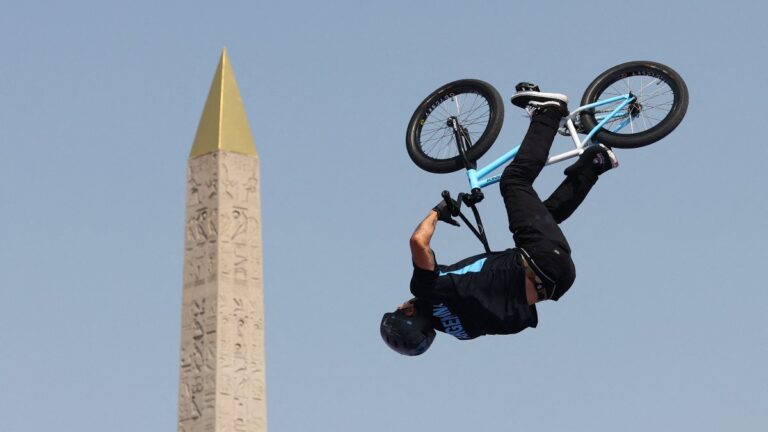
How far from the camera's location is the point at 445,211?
26.3 m

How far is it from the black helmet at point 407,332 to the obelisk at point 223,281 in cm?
124

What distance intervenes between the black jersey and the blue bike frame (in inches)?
37.3

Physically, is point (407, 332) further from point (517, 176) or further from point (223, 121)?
point (223, 121)

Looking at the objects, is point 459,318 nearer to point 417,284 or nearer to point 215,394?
point 417,284

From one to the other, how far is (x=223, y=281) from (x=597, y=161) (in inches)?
138

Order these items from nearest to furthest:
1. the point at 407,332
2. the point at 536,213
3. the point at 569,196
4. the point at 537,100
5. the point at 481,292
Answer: the point at 481,292 < the point at 536,213 < the point at 407,332 < the point at 537,100 < the point at 569,196

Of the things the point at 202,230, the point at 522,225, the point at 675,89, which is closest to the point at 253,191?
the point at 202,230

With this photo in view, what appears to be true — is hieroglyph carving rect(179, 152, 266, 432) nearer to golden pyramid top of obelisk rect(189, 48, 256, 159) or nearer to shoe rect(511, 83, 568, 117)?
golden pyramid top of obelisk rect(189, 48, 256, 159)

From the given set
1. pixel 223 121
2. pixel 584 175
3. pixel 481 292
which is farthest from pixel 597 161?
pixel 223 121

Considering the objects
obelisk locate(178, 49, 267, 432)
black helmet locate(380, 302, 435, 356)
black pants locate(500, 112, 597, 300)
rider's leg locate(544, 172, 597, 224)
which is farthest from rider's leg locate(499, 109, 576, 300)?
obelisk locate(178, 49, 267, 432)

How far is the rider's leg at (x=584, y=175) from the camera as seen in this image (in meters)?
27.1

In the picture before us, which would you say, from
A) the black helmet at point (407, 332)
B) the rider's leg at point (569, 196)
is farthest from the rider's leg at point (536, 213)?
the black helmet at point (407, 332)

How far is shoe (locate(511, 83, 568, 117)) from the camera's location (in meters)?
26.8

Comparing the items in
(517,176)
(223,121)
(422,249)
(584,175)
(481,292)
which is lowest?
(481,292)
